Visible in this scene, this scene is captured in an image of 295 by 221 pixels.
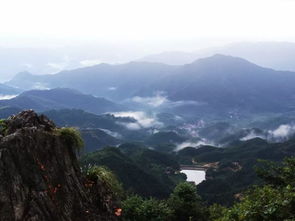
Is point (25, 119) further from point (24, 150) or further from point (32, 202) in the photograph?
point (32, 202)

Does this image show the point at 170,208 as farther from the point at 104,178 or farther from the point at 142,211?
the point at 104,178

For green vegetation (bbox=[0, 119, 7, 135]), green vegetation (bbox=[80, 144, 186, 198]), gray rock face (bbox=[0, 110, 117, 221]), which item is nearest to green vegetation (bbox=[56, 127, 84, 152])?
gray rock face (bbox=[0, 110, 117, 221])

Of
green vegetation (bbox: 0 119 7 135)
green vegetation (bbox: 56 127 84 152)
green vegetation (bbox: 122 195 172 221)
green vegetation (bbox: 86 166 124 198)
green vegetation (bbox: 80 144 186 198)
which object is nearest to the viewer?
green vegetation (bbox: 0 119 7 135)

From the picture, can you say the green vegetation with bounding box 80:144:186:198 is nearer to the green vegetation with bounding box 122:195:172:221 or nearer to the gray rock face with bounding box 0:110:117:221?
the green vegetation with bounding box 122:195:172:221

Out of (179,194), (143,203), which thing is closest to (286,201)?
(143,203)

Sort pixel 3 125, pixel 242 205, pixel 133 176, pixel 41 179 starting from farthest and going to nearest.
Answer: pixel 133 176 → pixel 242 205 → pixel 3 125 → pixel 41 179

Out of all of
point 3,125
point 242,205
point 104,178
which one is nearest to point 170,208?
point 242,205
